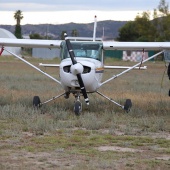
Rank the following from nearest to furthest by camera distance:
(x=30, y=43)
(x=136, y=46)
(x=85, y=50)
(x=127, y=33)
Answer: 1. (x=85, y=50)
2. (x=136, y=46)
3. (x=30, y=43)
4. (x=127, y=33)

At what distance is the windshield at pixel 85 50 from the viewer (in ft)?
52.1

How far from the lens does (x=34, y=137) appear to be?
37.3 feet

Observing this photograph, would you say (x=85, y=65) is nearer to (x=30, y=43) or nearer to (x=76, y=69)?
(x=76, y=69)

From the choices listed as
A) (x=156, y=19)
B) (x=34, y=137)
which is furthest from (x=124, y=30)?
(x=34, y=137)

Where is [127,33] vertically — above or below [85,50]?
above

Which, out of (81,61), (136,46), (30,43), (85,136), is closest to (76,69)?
(81,61)

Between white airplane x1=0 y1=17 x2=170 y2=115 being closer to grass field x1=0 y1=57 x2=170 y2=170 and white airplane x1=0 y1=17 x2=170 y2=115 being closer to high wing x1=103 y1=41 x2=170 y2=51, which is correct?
high wing x1=103 y1=41 x2=170 y2=51

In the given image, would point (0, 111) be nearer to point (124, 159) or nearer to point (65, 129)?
point (65, 129)

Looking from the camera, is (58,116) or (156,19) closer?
(58,116)

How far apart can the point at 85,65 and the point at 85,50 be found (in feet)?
3.62

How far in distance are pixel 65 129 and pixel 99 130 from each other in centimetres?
70

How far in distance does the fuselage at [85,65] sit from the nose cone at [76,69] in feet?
0.17

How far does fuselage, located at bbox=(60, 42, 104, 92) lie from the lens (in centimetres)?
1498

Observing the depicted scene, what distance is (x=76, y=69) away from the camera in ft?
47.7
